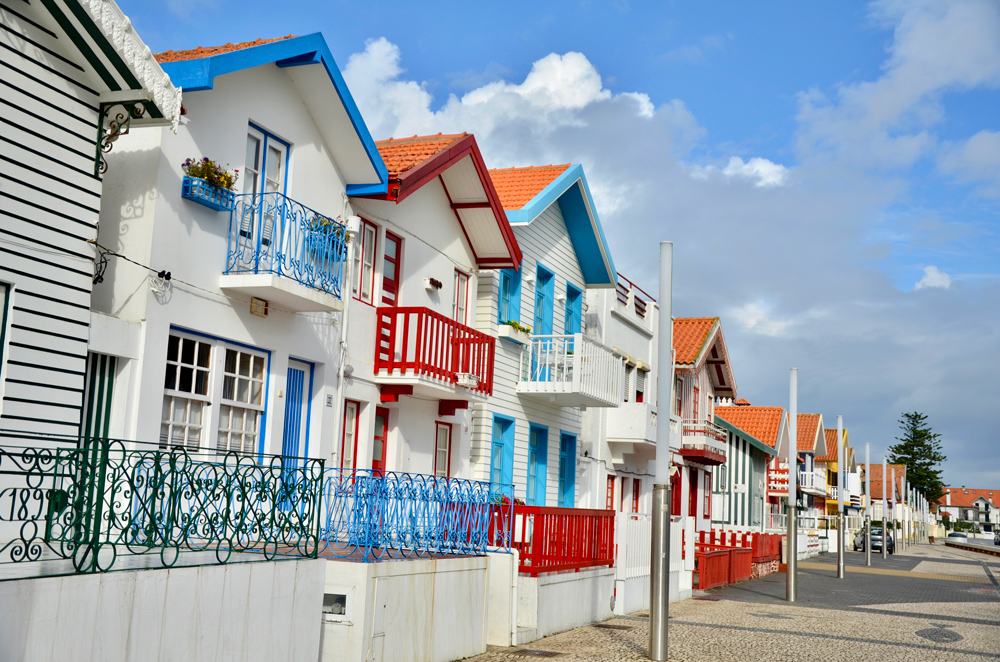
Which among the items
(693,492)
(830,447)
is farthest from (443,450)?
(830,447)

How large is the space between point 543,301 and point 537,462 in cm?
339

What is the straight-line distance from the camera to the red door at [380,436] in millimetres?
15391

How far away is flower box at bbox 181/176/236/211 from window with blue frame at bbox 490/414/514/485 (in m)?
8.36

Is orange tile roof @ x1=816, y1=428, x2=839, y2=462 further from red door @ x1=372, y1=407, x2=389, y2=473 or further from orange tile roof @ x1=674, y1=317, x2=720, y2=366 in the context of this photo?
red door @ x1=372, y1=407, x2=389, y2=473

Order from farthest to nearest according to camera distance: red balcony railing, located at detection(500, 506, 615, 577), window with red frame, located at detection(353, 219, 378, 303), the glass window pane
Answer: window with red frame, located at detection(353, 219, 378, 303), red balcony railing, located at detection(500, 506, 615, 577), the glass window pane

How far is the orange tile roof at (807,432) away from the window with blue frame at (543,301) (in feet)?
145

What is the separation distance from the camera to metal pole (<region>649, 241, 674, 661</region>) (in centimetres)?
1166

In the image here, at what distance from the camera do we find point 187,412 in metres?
11.3

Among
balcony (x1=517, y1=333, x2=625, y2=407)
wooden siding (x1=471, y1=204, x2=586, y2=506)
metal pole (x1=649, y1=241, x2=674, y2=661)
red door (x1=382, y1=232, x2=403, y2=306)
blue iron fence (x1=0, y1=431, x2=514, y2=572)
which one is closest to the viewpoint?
blue iron fence (x1=0, y1=431, x2=514, y2=572)

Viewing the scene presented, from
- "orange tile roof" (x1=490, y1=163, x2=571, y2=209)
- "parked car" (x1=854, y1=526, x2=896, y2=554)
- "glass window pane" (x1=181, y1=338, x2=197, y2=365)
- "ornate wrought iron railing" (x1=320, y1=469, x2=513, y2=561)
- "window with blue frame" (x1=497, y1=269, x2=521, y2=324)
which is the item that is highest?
"orange tile roof" (x1=490, y1=163, x2=571, y2=209)

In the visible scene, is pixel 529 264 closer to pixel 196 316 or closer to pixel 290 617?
pixel 196 316

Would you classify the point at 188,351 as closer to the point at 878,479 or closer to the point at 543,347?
the point at 543,347

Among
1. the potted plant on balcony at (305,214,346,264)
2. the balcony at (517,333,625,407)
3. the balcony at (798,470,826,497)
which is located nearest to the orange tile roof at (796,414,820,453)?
the balcony at (798,470,826,497)

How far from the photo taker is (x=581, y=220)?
2209 centimetres
